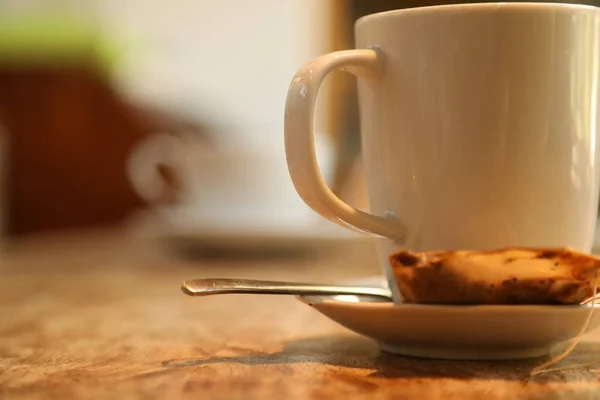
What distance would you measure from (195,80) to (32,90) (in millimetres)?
651

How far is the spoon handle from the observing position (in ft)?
1.26

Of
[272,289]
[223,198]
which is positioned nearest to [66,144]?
[223,198]

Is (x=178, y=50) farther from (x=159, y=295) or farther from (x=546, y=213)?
(x=546, y=213)

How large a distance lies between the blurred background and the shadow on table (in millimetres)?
1908

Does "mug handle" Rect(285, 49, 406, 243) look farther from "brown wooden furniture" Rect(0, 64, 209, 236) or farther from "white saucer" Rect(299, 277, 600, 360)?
"brown wooden furniture" Rect(0, 64, 209, 236)

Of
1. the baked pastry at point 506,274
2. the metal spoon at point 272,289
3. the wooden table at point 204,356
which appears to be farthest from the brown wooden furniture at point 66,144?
the baked pastry at point 506,274

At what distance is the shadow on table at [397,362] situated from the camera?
13.6 inches

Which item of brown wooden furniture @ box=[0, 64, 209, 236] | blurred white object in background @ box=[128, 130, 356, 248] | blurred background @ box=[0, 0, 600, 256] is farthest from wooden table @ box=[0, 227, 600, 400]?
brown wooden furniture @ box=[0, 64, 209, 236]

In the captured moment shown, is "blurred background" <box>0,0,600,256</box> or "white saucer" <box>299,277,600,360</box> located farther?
"blurred background" <box>0,0,600,256</box>

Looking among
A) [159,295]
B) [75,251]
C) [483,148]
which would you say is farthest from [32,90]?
[483,148]

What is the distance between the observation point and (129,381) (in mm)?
334

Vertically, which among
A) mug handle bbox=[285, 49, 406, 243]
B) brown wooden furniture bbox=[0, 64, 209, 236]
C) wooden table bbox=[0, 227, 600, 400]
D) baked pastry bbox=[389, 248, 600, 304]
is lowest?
brown wooden furniture bbox=[0, 64, 209, 236]

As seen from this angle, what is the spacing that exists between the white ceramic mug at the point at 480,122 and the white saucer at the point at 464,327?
0.21 feet

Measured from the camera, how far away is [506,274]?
34cm
